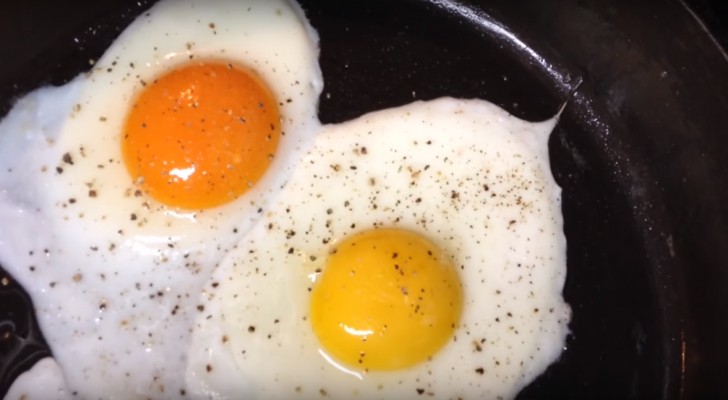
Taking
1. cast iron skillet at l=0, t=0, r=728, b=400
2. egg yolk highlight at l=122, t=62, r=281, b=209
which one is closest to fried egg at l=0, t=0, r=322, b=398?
egg yolk highlight at l=122, t=62, r=281, b=209

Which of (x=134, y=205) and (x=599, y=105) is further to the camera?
(x=599, y=105)

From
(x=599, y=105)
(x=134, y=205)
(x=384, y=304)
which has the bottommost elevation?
(x=134, y=205)

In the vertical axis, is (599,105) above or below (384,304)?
above

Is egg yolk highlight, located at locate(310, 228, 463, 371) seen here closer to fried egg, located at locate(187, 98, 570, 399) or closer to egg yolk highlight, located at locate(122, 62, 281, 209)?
fried egg, located at locate(187, 98, 570, 399)

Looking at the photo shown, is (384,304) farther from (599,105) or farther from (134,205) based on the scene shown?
(599,105)

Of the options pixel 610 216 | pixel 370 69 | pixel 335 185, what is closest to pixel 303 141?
Result: pixel 335 185

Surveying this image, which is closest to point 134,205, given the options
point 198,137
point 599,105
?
point 198,137
